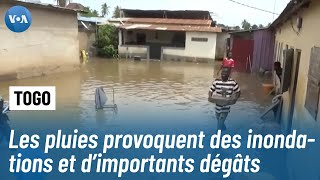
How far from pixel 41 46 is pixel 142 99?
27.8ft

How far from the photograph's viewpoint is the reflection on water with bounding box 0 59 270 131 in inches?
350

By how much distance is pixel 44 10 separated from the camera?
17.2 metres

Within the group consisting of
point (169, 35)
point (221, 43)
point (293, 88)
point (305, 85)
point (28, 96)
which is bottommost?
point (28, 96)

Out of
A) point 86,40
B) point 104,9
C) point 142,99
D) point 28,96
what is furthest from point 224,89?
point 104,9

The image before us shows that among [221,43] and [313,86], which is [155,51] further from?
[313,86]

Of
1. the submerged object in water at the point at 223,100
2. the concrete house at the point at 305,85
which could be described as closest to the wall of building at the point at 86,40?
the concrete house at the point at 305,85

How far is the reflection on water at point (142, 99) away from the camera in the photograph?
890 centimetres

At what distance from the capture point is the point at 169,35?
31.0 meters

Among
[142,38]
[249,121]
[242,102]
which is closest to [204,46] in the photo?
[142,38]

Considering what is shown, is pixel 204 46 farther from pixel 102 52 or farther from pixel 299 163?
pixel 299 163

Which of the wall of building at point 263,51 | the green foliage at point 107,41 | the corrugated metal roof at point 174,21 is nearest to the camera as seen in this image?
the wall of building at point 263,51

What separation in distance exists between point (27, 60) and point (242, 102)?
10699 mm

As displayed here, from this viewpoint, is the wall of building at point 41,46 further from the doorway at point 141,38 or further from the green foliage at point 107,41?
the doorway at point 141,38

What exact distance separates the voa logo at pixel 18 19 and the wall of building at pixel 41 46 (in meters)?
0.20
